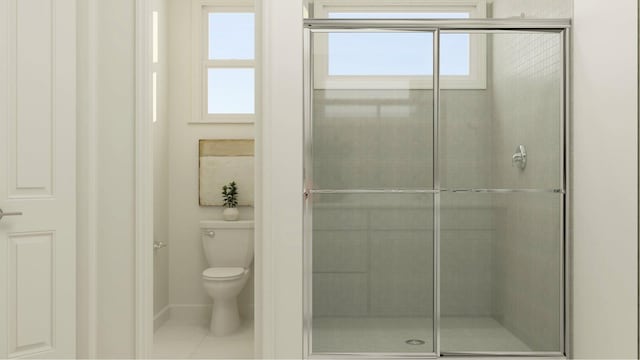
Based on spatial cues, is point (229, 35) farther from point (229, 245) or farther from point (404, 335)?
point (404, 335)

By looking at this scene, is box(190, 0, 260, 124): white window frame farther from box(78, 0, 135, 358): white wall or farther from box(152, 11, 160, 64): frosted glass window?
box(78, 0, 135, 358): white wall

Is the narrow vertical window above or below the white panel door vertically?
above

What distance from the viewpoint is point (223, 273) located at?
3459 millimetres

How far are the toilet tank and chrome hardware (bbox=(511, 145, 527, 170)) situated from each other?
1936 mm

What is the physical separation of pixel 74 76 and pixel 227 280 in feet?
5.43

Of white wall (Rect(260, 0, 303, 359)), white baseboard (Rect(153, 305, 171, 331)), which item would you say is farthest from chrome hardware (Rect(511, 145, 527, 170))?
white baseboard (Rect(153, 305, 171, 331))

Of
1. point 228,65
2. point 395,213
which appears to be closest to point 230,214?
point 228,65

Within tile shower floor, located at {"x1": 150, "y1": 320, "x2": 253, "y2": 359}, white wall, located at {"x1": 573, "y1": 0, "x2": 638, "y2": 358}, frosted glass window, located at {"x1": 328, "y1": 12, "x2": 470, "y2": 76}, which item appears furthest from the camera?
tile shower floor, located at {"x1": 150, "y1": 320, "x2": 253, "y2": 359}

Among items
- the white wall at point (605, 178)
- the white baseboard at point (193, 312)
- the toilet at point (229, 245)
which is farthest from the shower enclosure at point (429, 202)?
the white baseboard at point (193, 312)

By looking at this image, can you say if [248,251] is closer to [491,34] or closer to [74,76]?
[74,76]

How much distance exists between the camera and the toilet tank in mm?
3678

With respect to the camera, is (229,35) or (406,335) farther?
(229,35)

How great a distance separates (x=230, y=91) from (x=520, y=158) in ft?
7.44

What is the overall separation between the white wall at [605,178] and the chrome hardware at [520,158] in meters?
0.25
